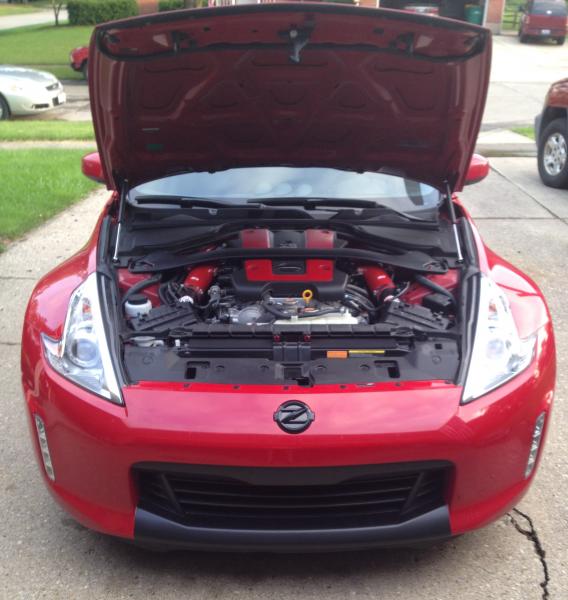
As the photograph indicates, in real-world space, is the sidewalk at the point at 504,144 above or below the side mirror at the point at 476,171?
below

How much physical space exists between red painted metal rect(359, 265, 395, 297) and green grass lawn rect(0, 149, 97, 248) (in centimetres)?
425

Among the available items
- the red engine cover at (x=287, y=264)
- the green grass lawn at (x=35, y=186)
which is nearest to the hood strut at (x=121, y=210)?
the red engine cover at (x=287, y=264)

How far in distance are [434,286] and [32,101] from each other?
38.3ft

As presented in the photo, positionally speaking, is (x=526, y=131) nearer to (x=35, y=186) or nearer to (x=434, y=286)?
(x=35, y=186)

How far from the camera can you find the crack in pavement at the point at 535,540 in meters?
2.49

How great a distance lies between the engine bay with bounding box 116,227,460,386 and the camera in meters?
2.45

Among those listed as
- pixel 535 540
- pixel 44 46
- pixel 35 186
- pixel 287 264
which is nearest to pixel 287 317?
pixel 287 264

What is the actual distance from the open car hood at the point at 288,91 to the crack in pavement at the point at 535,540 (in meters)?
1.56

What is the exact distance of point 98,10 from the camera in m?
31.2

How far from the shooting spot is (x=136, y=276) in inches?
124

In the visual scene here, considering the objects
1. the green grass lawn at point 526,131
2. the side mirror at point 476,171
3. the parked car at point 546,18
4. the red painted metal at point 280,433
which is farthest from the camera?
the parked car at point 546,18

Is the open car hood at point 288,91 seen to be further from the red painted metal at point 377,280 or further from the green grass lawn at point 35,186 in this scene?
the green grass lawn at point 35,186

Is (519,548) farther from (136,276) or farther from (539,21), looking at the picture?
(539,21)

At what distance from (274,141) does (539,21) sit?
29.6 meters
